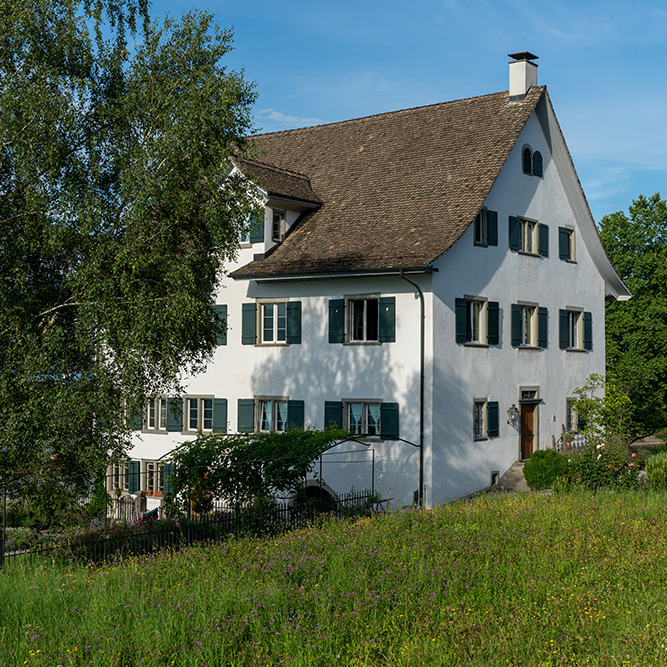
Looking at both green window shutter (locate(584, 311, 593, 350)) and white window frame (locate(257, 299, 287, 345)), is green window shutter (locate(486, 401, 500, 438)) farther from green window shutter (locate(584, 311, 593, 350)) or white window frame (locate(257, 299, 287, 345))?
green window shutter (locate(584, 311, 593, 350))

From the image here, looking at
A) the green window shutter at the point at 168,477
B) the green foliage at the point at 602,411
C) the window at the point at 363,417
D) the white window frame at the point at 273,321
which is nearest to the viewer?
the green window shutter at the point at 168,477

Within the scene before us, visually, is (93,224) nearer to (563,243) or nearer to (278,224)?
(278,224)

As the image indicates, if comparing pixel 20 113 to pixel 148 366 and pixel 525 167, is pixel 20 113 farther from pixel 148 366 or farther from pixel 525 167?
pixel 525 167

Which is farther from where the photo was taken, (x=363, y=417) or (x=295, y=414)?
(x=295, y=414)

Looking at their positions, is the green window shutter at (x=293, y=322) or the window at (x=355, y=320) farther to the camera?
the green window shutter at (x=293, y=322)

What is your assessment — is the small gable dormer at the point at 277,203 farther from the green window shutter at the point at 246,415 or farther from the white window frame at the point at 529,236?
the white window frame at the point at 529,236

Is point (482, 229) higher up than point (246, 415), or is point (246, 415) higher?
point (482, 229)

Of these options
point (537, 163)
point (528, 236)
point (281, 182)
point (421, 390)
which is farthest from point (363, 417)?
point (537, 163)

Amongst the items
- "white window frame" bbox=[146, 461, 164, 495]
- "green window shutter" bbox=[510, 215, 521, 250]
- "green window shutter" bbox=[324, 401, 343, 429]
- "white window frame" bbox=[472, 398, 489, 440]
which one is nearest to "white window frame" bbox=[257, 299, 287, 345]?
"green window shutter" bbox=[324, 401, 343, 429]

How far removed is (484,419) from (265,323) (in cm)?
693

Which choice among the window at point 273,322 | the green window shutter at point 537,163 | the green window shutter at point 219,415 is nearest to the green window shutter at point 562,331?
the green window shutter at point 537,163

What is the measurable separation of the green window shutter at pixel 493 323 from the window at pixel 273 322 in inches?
228

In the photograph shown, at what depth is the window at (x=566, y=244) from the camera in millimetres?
29062

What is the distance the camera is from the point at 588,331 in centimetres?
3064
